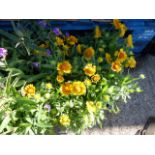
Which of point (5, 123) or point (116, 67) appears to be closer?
point (5, 123)

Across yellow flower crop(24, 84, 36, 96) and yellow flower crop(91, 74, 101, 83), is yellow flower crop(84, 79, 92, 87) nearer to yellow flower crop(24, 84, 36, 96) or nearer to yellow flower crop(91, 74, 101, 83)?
yellow flower crop(91, 74, 101, 83)

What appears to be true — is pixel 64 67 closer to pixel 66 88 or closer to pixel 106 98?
pixel 66 88

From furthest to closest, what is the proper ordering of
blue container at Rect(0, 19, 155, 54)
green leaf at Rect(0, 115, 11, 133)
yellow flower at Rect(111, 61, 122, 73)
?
1. blue container at Rect(0, 19, 155, 54)
2. yellow flower at Rect(111, 61, 122, 73)
3. green leaf at Rect(0, 115, 11, 133)

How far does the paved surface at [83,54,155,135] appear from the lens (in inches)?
90.7

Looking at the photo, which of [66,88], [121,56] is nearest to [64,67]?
[66,88]

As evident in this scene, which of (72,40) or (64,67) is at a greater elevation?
(72,40)

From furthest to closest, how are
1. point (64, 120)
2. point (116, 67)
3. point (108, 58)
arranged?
point (108, 58), point (116, 67), point (64, 120)

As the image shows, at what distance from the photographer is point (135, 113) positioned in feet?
7.91

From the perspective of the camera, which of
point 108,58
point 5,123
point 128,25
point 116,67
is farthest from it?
point 128,25

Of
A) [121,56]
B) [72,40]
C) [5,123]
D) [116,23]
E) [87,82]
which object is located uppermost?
[116,23]

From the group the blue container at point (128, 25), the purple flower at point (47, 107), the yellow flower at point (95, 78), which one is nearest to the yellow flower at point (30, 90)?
the purple flower at point (47, 107)

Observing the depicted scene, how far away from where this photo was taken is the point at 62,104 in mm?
1980

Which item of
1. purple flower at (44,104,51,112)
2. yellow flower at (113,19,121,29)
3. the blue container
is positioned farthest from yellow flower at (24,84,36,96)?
yellow flower at (113,19,121,29)
